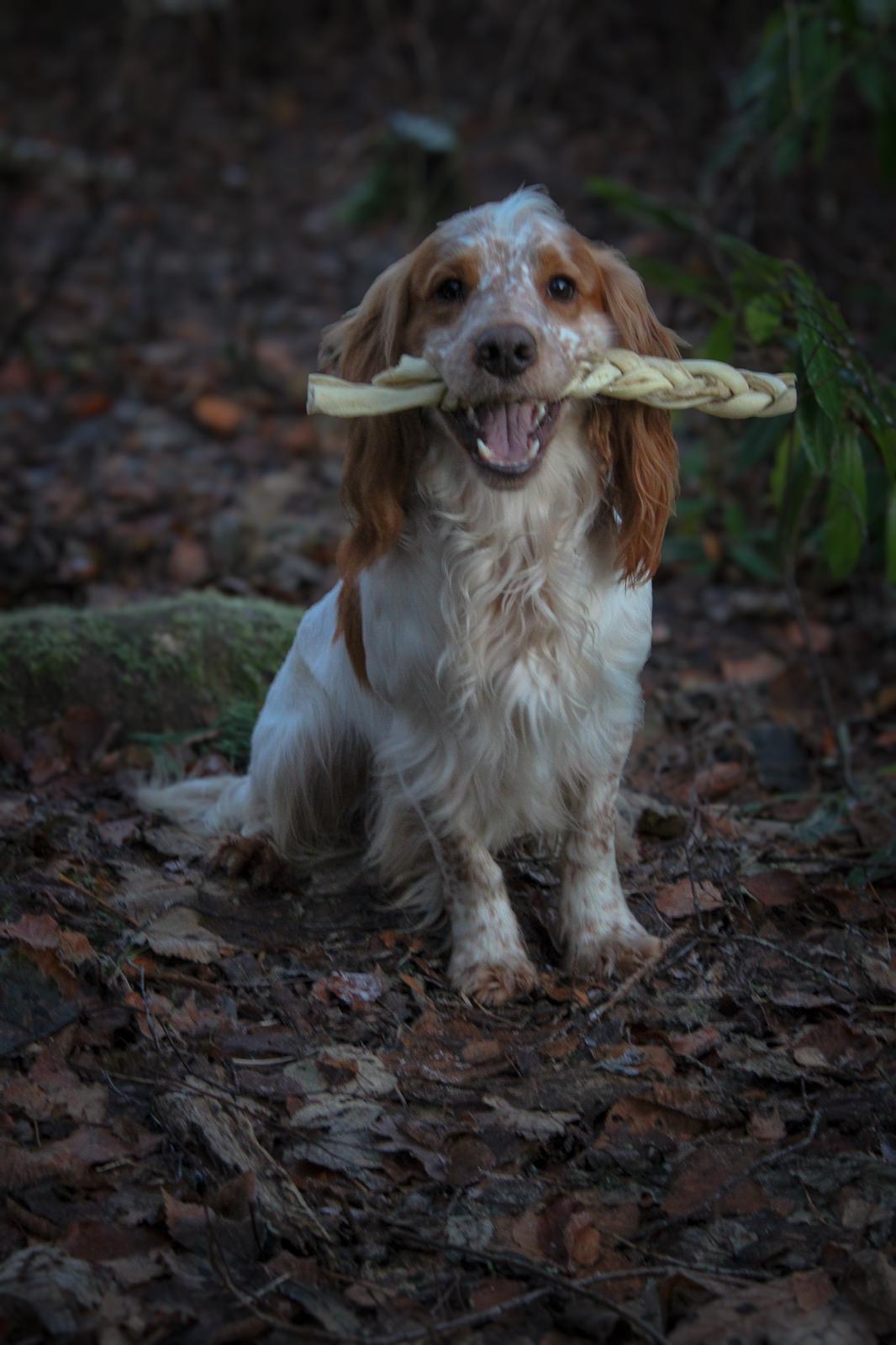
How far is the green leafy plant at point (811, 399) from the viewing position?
3.60 m

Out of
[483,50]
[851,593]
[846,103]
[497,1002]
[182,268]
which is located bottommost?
[497,1002]

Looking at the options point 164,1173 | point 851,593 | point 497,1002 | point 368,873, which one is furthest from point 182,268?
point 164,1173

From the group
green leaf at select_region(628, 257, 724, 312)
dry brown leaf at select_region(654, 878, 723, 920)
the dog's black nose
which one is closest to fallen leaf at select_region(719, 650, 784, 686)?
green leaf at select_region(628, 257, 724, 312)

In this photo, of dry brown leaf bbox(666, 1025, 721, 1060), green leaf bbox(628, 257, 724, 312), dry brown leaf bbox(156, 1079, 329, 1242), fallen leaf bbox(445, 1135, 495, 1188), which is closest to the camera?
dry brown leaf bbox(156, 1079, 329, 1242)

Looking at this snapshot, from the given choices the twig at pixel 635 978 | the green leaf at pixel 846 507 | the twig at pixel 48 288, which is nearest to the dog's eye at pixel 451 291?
the green leaf at pixel 846 507

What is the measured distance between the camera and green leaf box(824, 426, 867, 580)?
148 inches

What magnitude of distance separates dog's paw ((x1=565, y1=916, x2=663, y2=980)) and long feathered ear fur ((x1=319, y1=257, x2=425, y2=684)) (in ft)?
3.46

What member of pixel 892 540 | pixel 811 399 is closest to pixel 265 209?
pixel 892 540

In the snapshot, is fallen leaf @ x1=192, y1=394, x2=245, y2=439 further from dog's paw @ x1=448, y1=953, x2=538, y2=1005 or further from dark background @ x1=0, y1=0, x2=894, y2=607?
dog's paw @ x1=448, y1=953, x2=538, y2=1005

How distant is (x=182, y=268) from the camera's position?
9500 millimetres

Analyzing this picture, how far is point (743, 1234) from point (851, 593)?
389 cm

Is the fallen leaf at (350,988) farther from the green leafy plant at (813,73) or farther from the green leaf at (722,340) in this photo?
the green leafy plant at (813,73)

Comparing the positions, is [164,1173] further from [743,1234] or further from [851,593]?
[851,593]

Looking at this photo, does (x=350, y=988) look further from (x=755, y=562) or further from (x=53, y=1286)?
(x=755, y=562)
